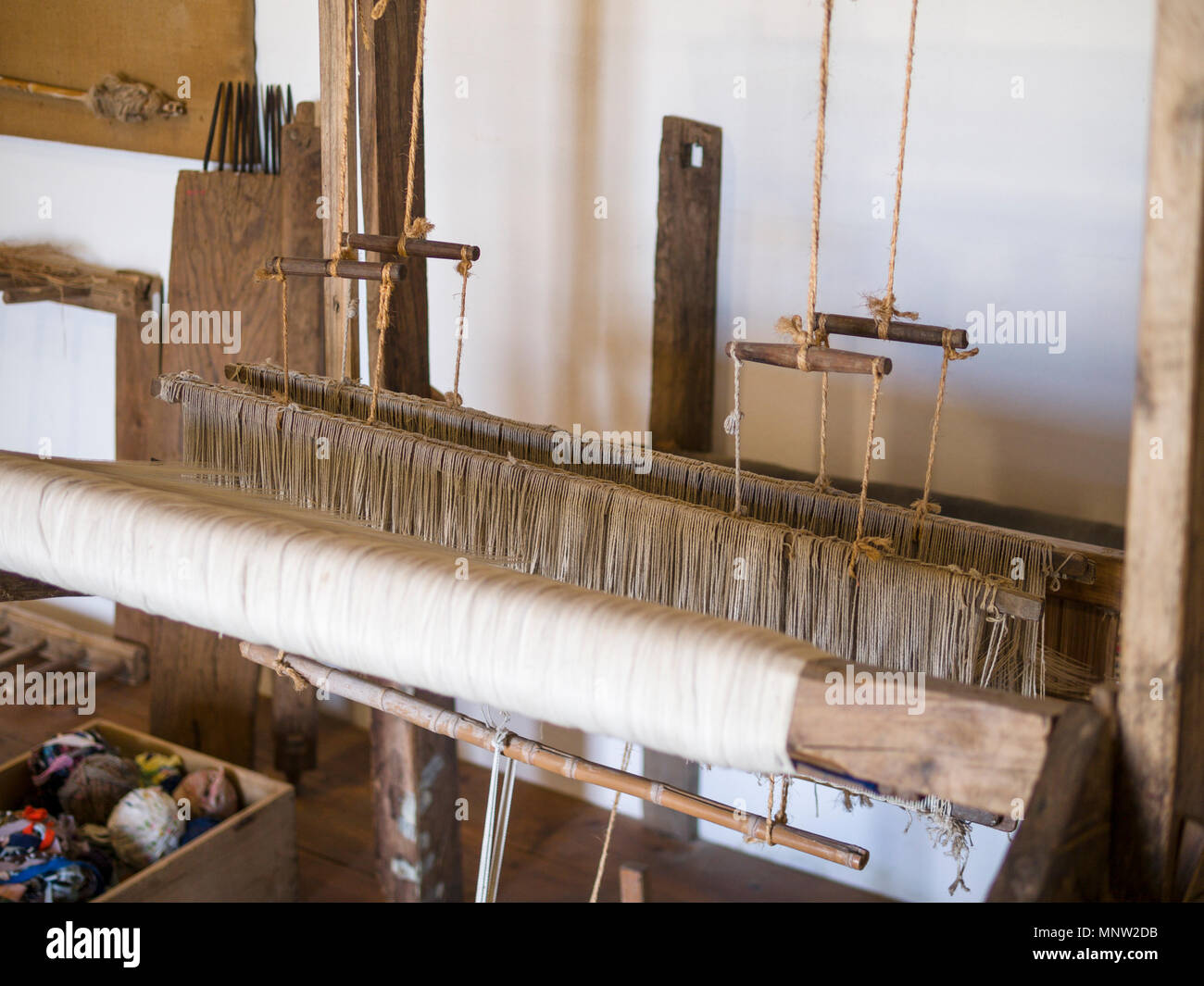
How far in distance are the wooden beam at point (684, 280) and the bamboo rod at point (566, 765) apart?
1.06m

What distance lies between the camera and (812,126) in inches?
91.9

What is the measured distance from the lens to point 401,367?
201 centimetres

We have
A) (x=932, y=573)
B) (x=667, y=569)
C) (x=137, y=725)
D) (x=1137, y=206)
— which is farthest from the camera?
(x=137, y=725)

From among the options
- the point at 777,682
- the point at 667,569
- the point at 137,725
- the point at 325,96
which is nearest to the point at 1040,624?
the point at 667,569

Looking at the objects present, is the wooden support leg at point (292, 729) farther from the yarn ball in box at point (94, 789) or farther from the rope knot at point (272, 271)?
the rope knot at point (272, 271)

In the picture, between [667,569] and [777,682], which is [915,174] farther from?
[777,682]

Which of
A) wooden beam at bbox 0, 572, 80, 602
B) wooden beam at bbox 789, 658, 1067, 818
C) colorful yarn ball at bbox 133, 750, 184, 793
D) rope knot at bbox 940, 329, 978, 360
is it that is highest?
rope knot at bbox 940, 329, 978, 360

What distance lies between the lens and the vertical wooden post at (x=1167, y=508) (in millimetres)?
736

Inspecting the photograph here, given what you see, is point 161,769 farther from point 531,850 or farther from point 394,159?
point 394,159

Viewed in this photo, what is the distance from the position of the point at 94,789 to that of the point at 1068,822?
2177 millimetres

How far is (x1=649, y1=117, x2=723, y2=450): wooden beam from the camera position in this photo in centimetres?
239

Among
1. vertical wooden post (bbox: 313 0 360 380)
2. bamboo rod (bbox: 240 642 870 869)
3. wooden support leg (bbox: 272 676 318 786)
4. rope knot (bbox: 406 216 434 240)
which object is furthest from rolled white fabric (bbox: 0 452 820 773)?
wooden support leg (bbox: 272 676 318 786)

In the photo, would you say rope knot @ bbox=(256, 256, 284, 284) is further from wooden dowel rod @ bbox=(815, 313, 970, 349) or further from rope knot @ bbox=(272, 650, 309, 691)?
wooden dowel rod @ bbox=(815, 313, 970, 349)
